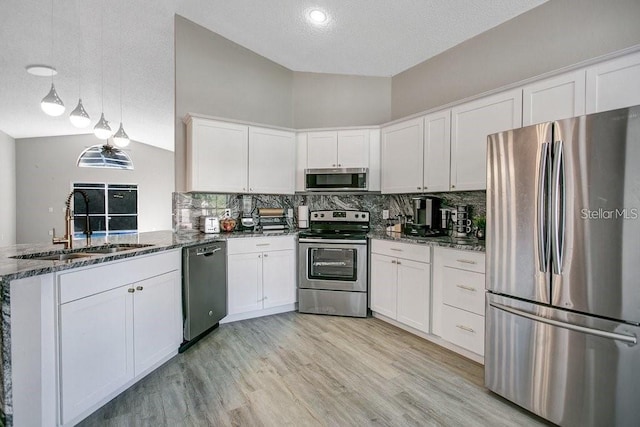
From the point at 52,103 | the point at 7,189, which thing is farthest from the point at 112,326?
the point at 7,189

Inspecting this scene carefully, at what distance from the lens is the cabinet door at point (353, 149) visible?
3.62m

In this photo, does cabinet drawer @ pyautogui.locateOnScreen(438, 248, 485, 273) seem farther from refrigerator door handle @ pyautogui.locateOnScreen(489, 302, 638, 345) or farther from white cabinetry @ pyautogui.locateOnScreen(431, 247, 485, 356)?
refrigerator door handle @ pyautogui.locateOnScreen(489, 302, 638, 345)

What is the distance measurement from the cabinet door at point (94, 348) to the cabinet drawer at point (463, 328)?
239 cm

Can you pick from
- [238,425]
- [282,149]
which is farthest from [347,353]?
Answer: [282,149]

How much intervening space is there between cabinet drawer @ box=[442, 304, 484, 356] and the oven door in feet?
3.16

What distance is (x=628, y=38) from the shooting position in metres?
2.11

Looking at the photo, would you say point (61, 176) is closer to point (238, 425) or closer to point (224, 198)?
point (224, 198)

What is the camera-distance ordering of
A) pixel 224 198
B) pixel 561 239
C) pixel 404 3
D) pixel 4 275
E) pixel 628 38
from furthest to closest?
1. pixel 224 198
2. pixel 404 3
3. pixel 628 38
4. pixel 561 239
5. pixel 4 275

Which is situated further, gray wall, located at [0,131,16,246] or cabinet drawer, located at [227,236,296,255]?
gray wall, located at [0,131,16,246]

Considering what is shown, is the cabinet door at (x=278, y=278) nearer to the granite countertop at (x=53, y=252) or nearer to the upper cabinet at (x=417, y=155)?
the granite countertop at (x=53, y=252)

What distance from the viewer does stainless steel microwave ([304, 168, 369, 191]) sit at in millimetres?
3544

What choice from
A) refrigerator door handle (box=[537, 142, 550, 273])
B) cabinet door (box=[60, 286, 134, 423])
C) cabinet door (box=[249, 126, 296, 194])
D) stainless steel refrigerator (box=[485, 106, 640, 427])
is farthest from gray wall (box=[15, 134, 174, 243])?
refrigerator door handle (box=[537, 142, 550, 273])

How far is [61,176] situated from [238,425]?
32.5ft

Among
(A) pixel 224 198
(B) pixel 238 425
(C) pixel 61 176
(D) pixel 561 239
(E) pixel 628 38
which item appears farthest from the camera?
(C) pixel 61 176
